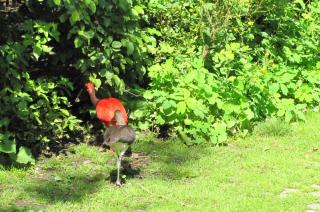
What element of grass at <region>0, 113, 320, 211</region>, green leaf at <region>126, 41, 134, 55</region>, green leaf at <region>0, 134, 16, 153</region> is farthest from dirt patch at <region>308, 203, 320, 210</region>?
green leaf at <region>0, 134, 16, 153</region>

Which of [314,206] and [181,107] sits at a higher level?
[181,107]

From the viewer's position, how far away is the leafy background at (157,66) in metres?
6.44

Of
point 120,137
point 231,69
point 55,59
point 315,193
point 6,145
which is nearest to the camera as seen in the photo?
point 120,137

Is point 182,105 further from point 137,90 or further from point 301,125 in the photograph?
point 301,125

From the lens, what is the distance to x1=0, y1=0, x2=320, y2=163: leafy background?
21.1 ft

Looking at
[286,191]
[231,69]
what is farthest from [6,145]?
[231,69]

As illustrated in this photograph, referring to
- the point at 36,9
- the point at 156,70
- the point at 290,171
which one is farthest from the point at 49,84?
the point at 290,171

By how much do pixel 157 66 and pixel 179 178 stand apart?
73.5 inches

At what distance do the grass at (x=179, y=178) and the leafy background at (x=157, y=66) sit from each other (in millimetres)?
285

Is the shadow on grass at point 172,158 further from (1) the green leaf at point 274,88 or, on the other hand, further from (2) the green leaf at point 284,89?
(2) the green leaf at point 284,89

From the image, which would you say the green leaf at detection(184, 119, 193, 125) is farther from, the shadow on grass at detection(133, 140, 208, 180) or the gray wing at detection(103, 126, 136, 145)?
the gray wing at detection(103, 126, 136, 145)

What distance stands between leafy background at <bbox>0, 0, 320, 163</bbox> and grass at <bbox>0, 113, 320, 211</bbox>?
0.93 feet

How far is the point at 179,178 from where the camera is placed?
6195mm

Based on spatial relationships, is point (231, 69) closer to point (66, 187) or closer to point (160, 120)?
point (160, 120)
